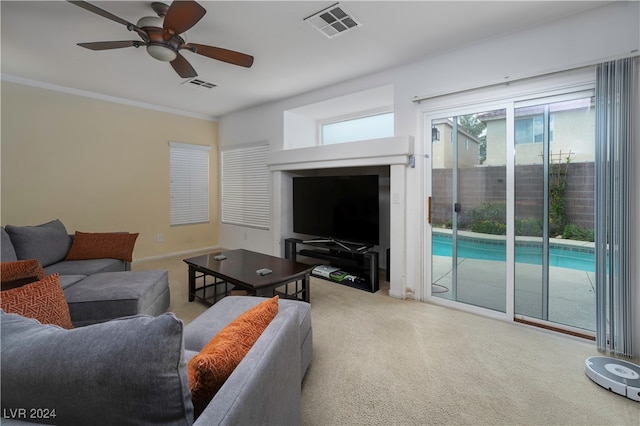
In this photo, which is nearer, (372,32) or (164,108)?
(372,32)

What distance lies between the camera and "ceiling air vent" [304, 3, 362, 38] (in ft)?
7.80

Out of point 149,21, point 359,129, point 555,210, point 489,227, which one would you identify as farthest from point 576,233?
point 149,21

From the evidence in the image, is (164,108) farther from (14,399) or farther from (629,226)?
(629,226)

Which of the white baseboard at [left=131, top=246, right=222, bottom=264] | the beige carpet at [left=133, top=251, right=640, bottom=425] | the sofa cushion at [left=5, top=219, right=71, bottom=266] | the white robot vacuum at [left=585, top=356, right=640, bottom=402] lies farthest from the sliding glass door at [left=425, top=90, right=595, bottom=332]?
the white baseboard at [left=131, top=246, right=222, bottom=264]

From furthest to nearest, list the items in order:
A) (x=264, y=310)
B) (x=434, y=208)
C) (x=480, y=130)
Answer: (x=434, y=208) < (x=480, y=130) < (x=264, y=310)

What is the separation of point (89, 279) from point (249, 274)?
4.26 feet

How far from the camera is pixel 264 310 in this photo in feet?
4.25

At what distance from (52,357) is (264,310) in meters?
0.72

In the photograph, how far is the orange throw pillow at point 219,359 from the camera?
86 centimetres

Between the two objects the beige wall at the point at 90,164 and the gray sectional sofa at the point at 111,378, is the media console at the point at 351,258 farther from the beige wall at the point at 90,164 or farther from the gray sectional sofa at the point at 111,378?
the gray sectional sofa at the point at 111,378

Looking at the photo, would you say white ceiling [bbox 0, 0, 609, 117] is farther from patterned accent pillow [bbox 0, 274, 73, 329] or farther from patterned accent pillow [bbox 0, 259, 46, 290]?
A: patterned accent pillow [bbox 0, 274, 73, 329]

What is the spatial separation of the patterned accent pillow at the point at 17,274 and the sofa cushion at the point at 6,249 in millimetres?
1269

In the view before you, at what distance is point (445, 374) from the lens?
194cm

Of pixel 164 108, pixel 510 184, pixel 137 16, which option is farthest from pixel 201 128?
pixel 510 184
